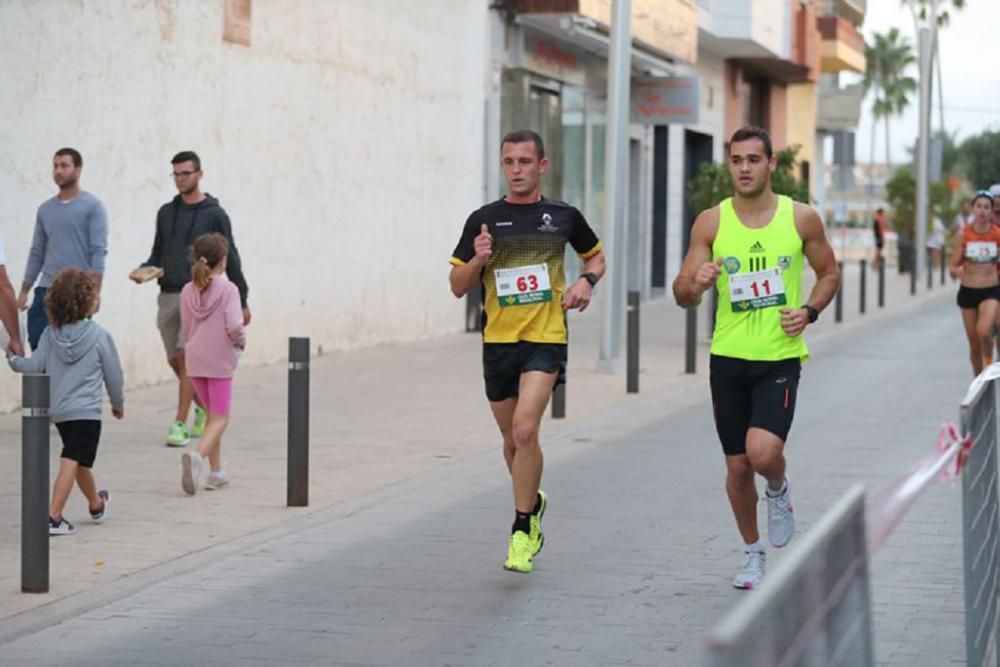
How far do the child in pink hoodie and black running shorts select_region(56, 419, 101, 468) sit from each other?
1693mm

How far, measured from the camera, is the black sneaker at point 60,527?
9.25 meters

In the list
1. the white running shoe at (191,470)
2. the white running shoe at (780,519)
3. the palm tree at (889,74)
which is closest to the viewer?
the white running shoe at (780,519)

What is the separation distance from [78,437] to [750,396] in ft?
10.2

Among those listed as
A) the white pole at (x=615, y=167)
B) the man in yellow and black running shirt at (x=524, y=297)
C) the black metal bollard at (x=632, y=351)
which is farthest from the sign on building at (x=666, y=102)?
the man in yellow and black running shirt at (x=524, y=297)

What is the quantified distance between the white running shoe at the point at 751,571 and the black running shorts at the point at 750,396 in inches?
17.4

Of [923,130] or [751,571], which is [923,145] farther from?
[751,571]

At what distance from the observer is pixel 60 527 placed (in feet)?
30.4

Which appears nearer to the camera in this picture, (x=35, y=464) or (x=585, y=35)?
(x=35, y=464)

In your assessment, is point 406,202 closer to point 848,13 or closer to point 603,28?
point 603,28

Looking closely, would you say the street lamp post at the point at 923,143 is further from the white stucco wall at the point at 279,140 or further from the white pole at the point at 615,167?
the white pole at the point at 615,167

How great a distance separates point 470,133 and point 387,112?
3.12 meters

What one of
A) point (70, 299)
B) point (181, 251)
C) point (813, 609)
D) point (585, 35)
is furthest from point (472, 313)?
point (813, 609)

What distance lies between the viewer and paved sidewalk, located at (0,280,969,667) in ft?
23.0

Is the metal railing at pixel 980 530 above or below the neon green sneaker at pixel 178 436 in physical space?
above
